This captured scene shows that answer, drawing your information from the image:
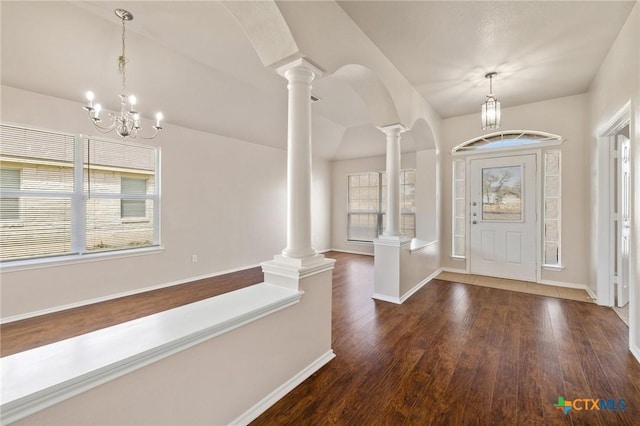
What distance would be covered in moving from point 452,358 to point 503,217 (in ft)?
10.5

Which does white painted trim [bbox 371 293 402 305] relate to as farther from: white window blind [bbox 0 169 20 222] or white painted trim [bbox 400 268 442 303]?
white window blind [bbox 0 169 20 222]

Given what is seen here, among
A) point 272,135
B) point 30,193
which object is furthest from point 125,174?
point 272,135

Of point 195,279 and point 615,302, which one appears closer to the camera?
point 615,302

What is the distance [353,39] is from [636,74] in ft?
7.69

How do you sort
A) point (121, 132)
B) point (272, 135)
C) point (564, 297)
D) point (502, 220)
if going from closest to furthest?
point (121, 132)
point (564, 297)
point (502, 220)
point (272, 135)

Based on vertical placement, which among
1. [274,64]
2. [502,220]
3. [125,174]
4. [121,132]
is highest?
[274,64]

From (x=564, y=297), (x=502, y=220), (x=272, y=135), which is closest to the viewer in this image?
(x=564, y=297)

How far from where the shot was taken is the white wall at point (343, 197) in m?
7.11

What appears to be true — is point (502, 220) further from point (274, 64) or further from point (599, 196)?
point (274, 64)

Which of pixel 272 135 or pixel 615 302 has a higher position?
pixel 272 135

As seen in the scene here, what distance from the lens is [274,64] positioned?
2020mm

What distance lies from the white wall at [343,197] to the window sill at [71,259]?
453cm

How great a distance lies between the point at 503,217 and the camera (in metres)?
4.52

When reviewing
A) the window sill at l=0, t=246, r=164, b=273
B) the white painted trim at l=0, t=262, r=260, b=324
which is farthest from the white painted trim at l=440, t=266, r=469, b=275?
the window sill at l=0, t=246, r=164, b=273
